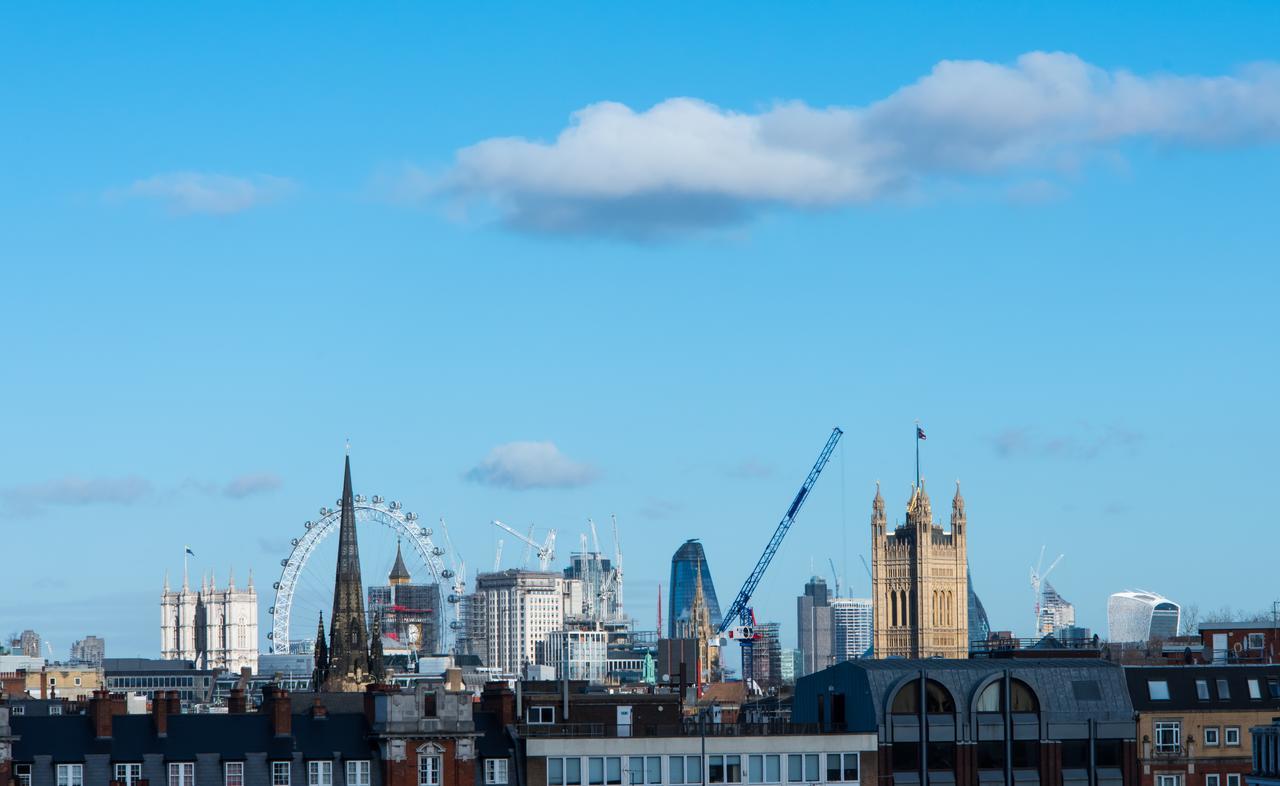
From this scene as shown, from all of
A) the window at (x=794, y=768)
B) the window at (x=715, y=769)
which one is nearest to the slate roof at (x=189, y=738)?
the window at (x=715, y=769)

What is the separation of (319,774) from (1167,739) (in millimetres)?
40395

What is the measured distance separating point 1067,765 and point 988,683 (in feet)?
18.7

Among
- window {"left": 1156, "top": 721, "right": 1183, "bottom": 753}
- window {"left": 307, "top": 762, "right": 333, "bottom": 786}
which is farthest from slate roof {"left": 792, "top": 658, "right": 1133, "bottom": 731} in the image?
window {"left": 307, "top": 762, "right": 333, "bottom": 786}

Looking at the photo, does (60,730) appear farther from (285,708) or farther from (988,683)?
(988,683)

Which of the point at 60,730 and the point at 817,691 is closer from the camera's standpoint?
the point at 60,730

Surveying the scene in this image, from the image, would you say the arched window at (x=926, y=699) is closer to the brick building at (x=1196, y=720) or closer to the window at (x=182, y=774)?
the brick building at (x=1196, y=720)

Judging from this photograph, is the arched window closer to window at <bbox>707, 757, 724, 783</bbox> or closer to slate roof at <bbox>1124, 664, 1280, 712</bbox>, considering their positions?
window at <bbox>707, 757, 724, 783</bbox>

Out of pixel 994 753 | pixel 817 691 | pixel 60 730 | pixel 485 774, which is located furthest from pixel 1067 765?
pixel 60 730

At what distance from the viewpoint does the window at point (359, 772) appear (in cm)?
11706

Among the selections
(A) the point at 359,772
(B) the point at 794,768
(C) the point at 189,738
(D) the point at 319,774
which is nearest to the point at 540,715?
(A) the point at 359,772

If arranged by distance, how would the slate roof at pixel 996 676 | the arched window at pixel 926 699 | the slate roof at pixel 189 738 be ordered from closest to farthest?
the slate roof at pixel 189 738 < the arched window at pixel 926 699 < the slate roof at pixel 996 676

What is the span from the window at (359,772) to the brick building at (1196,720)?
3651cm

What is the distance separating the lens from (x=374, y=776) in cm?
11725

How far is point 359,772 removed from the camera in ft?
385
